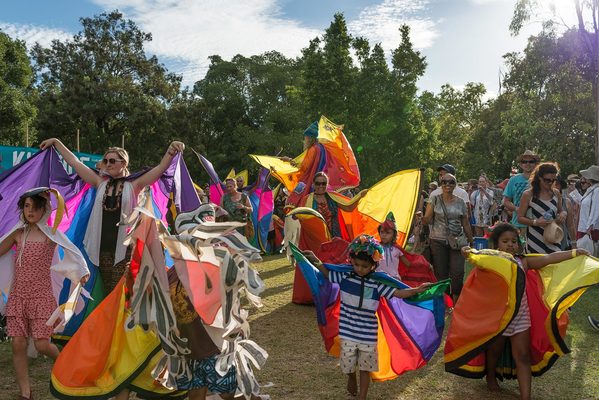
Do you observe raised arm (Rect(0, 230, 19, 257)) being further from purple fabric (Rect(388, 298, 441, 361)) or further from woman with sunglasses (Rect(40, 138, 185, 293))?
purple fabric (Rect(388, 298, 441, 361))

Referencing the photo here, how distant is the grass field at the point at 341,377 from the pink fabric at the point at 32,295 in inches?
21.5

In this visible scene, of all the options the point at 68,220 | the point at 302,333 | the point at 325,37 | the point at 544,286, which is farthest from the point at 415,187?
the point at 325,37

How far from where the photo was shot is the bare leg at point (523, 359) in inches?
166

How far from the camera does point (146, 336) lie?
3.68 meters

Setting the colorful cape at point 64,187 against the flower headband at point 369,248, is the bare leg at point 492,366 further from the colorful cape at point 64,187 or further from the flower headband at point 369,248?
the colorful cape at point 64,187

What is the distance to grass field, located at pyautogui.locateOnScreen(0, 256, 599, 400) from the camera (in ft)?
15.2

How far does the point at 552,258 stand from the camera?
177 inches

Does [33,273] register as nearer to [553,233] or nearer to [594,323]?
[553,233]

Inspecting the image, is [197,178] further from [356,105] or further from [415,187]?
[415,187]

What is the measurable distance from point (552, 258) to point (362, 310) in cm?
149

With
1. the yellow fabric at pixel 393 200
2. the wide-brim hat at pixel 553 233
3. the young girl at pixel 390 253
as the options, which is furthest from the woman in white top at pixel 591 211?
the young girl at pixel 390 253

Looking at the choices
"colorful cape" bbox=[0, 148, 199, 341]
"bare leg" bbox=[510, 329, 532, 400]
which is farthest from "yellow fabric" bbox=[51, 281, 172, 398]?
"bare leg" bbox=[510, 329, 532, 400]

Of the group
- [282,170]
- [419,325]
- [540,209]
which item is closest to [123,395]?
[419,325]

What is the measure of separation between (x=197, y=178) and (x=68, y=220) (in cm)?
3875
